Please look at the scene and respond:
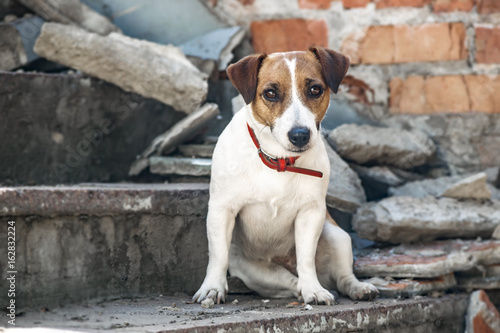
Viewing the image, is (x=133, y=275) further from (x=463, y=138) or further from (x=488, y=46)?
(x=488, y=46)

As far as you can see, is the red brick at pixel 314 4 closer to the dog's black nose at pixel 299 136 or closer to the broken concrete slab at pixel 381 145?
the broken concrete slab at pixel 381 145

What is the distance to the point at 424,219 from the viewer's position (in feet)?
10.8

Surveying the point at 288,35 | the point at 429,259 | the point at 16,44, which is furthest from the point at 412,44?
the point at 16,44

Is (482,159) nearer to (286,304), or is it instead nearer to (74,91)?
(286,304)

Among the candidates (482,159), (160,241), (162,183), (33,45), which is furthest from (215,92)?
(482,159)

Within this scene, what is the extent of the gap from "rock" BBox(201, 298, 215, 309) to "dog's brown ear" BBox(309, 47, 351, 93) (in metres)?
1.01

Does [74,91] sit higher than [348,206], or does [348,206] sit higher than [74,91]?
[74,91]

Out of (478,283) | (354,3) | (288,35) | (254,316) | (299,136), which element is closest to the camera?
(254,316)

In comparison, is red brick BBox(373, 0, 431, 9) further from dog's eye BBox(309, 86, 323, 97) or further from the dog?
dog's eye BBox(309, 86, 323, 97)

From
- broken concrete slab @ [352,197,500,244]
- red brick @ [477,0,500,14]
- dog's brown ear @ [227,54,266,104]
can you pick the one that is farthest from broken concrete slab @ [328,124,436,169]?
dog's brown ear @ [227,54,266,104]

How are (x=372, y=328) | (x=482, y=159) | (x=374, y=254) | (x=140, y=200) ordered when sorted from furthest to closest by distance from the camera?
1. (x=482, y=159)
2. (x=374, y=254)
3. (x=140, y=200)
4. (x=372, y=328)

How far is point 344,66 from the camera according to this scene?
288cm

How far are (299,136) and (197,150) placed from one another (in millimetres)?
1213

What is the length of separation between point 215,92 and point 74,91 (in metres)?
0.87
